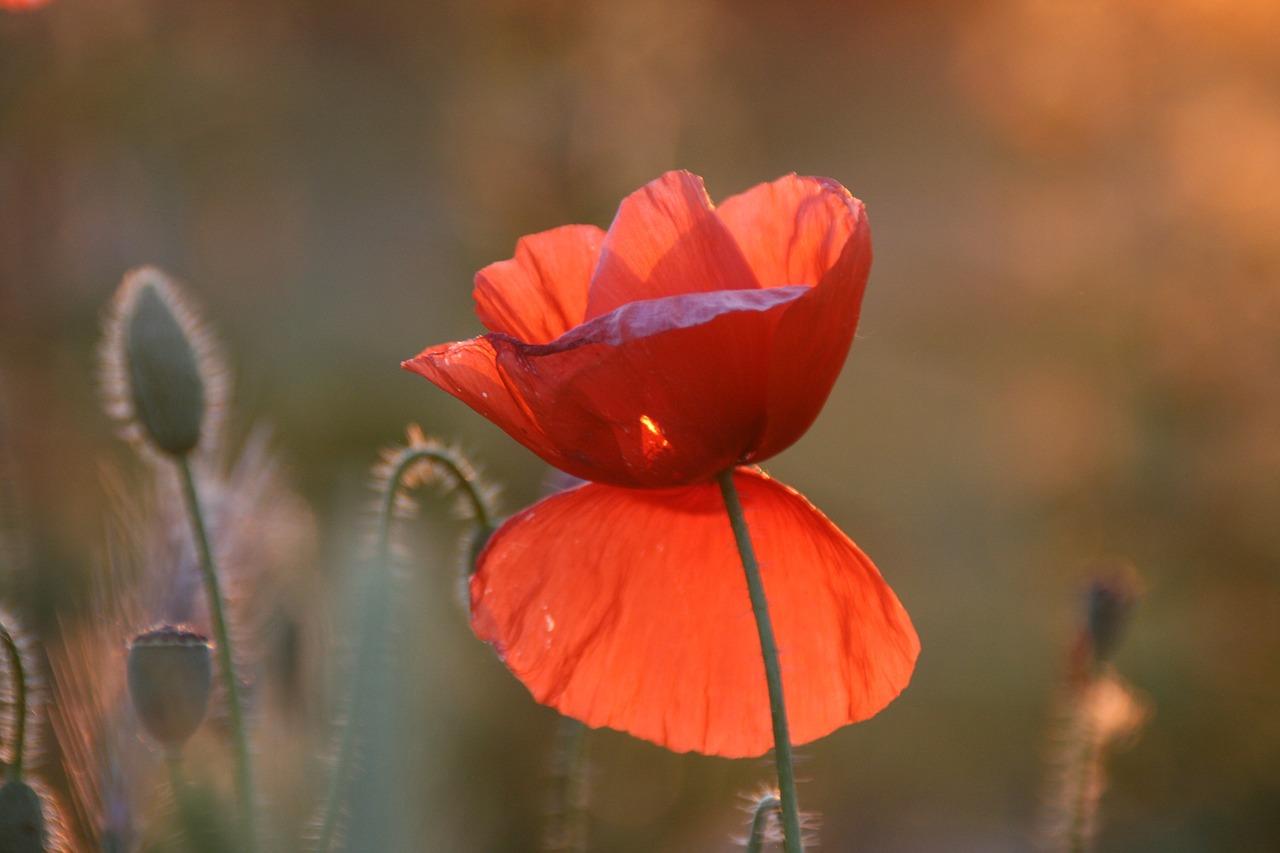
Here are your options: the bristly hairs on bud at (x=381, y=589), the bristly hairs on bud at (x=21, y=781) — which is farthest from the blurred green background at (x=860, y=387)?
the bristly hairs on bud at (x=21, y=781)

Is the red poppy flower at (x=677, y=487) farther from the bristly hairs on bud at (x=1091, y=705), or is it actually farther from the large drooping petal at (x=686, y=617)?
the bristly hairs on bud at (x=1091, y=705)

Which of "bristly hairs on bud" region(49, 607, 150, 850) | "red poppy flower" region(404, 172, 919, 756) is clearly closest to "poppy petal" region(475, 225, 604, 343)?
"red poppy flower" region(404, 172, 919, 756)

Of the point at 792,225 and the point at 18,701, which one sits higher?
the point at 792,225

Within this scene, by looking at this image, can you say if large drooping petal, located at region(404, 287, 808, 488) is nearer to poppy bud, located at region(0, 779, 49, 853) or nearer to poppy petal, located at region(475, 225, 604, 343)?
poppy petal, located at region(475, 225, 604, 343)

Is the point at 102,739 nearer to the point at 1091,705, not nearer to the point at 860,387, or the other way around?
the point at 1091,705

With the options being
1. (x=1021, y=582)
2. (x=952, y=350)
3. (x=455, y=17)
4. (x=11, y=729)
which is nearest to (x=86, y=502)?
(x=11, y=729)

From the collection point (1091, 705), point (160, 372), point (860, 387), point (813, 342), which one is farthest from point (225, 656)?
point (860, 387)

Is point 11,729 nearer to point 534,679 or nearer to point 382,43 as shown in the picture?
point 534,679
